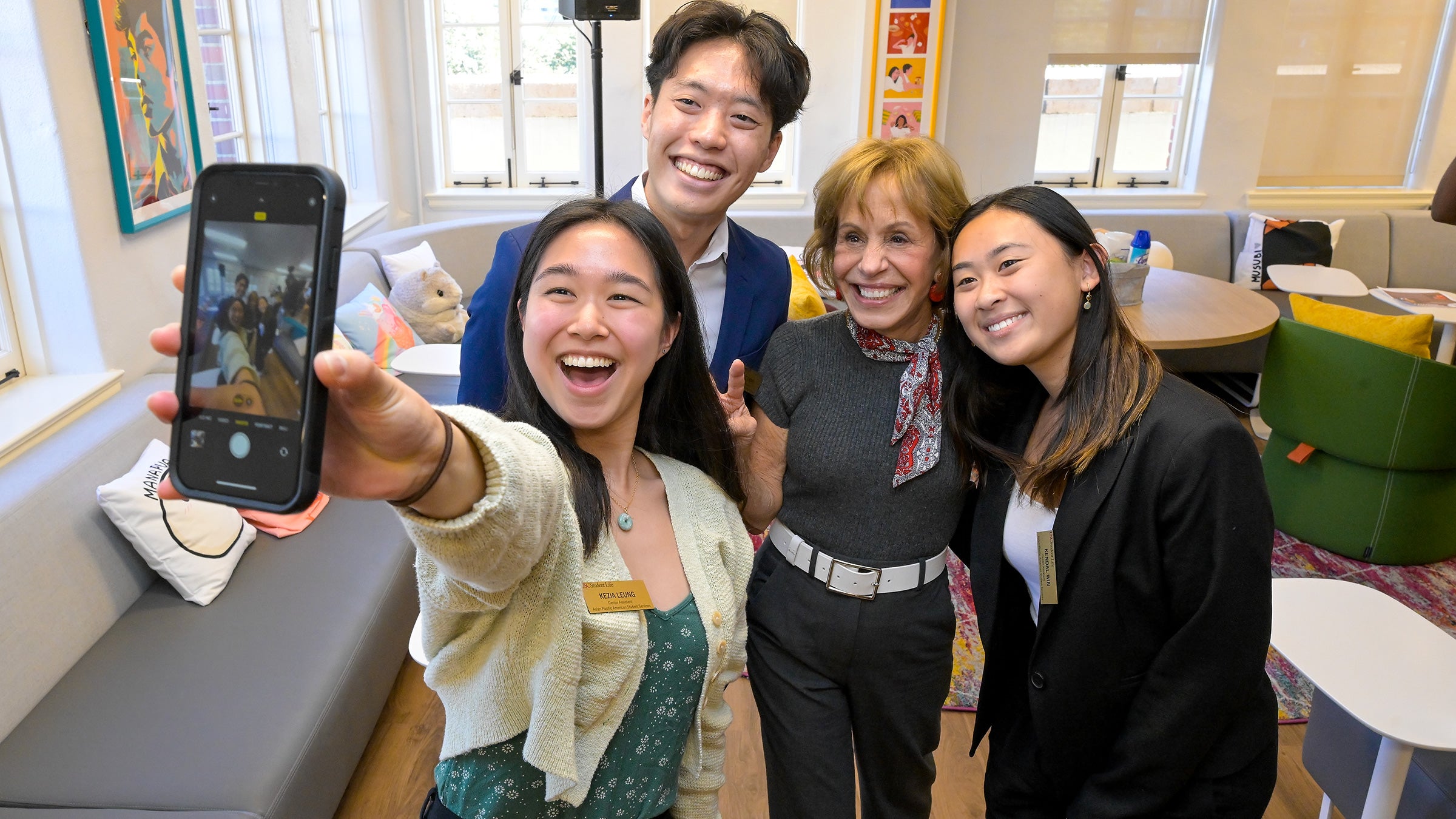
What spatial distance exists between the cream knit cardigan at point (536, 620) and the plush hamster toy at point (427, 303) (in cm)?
340

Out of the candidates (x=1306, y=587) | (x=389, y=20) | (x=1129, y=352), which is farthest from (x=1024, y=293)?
(x=389, y=20)

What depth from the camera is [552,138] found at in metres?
6.04

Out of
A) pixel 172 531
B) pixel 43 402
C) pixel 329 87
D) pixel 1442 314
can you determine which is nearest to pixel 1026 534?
pixel 172 531

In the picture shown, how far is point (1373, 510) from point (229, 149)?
477 cm

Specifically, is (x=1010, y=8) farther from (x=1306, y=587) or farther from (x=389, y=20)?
(x=1306, y=587)

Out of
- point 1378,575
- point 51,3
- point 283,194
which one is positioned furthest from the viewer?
point 1378,575

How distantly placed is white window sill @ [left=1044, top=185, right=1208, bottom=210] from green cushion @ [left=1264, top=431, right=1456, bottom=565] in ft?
9.23

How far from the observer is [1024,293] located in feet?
4.54

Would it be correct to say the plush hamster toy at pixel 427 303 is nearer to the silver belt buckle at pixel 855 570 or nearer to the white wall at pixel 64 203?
the white wall at pixel 64 203

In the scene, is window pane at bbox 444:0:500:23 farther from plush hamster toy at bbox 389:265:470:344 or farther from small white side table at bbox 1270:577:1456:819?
small white side table at bbox 1270:577:1456:819

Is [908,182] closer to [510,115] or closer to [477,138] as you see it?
[510,115]

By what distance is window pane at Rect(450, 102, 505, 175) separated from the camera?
5945mm

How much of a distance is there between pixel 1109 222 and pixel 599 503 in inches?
211

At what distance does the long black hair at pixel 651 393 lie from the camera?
117 cm
